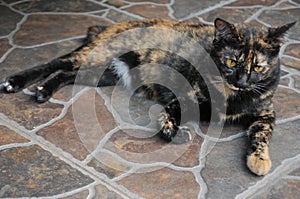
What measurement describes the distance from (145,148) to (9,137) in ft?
2.85

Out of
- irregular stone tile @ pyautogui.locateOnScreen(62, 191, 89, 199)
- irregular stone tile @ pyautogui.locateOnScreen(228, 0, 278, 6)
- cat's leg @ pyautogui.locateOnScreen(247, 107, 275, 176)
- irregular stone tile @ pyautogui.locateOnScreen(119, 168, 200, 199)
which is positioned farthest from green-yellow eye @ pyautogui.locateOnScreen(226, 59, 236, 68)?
irregular stone tile @ pyautogui.locateOnScreen(228, 0, 278, 6)

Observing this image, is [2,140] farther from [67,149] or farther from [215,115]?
[215,115]

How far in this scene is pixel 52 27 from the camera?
477 cm

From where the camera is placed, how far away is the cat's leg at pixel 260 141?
3.07 metres

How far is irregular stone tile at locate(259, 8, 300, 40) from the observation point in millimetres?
5004

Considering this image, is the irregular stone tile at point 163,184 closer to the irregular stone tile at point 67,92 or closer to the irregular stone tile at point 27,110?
the irregular stone tile at point 27,110

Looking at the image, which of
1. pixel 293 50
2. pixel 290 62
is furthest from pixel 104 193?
pixel 293 50

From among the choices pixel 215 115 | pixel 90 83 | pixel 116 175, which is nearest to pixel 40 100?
pixel 90 83

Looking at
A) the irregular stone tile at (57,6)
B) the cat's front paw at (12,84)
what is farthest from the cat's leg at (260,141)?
the irregular stone tile at (57,6)

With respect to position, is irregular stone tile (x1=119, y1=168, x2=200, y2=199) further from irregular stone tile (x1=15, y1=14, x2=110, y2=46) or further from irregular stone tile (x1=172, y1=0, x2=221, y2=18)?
irregular stone tile (x1=172, y1=0, x2=221, y2=18)

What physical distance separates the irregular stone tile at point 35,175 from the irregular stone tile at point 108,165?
11 cm

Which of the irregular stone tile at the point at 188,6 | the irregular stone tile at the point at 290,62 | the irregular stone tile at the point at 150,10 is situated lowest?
the irregular stone tile at the point at 290,62

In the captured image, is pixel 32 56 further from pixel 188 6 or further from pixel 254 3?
pixel 254 3

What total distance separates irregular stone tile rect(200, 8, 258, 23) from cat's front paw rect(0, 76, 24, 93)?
208cm
